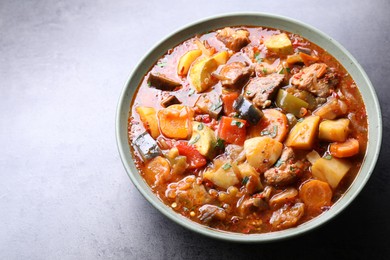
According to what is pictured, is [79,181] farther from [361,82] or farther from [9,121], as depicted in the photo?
[361,82]

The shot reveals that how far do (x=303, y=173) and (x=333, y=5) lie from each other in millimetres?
2173

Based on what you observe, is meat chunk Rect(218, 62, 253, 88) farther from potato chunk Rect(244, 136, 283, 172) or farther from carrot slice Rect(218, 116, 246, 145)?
potato chunk Rect(244, 136, 283, 172)

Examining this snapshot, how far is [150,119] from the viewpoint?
14.5 ft

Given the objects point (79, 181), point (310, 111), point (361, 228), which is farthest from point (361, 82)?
point (79, 181)

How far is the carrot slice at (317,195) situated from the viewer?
4051mm

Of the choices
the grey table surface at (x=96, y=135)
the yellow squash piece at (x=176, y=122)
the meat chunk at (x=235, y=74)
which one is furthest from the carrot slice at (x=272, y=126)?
the grey table surface at (x=96, y=135)

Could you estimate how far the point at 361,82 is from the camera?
4.40 metres

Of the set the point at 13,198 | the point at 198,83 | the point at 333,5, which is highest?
the point at 333,5

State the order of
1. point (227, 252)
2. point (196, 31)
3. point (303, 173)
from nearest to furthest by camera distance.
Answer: point (303, 173) < point (227, 252) < point (196, 31)

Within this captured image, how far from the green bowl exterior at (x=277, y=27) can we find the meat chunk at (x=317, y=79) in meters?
0.20

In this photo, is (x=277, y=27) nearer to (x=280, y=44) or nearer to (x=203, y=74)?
(x=280, y=44)

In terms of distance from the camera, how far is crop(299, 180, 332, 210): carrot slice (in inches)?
159

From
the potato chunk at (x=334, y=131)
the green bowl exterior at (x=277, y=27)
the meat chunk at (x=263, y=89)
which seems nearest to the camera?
the green bowl exterior at (x=277, y=27)

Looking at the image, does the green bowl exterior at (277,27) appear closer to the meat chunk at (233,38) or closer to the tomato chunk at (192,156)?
the meat chunk at (233,38)
